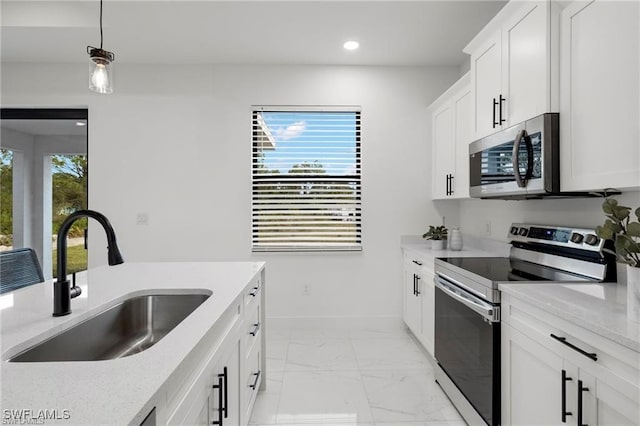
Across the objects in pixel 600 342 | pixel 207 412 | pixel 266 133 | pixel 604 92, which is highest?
pixel 266 133

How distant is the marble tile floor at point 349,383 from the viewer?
7.00ft

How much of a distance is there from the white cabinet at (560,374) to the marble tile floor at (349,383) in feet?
2.26

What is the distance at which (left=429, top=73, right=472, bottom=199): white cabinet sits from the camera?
2.83 metres

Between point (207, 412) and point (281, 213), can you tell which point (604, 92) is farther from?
point (281, 213)

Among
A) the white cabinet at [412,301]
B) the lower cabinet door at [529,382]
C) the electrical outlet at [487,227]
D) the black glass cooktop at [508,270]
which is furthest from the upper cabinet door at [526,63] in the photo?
the white cabinet at [412,301]

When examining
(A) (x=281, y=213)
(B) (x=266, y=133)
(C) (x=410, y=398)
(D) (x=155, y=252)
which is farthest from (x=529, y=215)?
(D) (x=155, y=252)

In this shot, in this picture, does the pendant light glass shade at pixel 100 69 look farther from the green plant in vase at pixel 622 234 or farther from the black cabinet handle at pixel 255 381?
the green plant in vase at pixel 622 234

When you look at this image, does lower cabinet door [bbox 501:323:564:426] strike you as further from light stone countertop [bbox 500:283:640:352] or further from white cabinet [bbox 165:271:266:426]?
white cabinet [bbox 165:271:266:426]

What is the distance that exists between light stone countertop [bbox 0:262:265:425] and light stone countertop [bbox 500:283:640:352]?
1204mm

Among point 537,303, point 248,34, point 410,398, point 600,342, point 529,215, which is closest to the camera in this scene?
Result: point 600,342

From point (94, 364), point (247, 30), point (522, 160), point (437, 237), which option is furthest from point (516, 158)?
point (247, 30)

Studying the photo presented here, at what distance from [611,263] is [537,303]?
0.58m

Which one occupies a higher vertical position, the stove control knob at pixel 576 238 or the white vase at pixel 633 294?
the stove control knob at pixel 576 238

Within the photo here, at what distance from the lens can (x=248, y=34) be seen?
10.00ft
